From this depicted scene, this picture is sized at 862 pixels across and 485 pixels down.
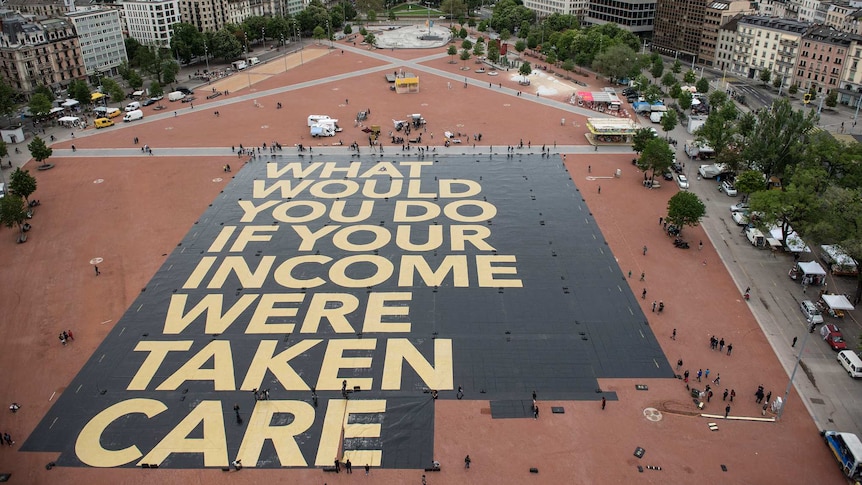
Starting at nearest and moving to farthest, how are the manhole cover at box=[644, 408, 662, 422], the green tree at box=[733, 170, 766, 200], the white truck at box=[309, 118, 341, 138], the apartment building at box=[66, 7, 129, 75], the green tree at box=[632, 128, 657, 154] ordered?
1. the manhole cover at box=[644, 408, 662, 422]
2. the green tree at box=[733, 170, 766, 200]
3. the green tree at box=[632, 128, 657, 154]
4. the white truck at box=[309, 118, 341, 138]
5. the apartment building at box=[66, 7, 129, 75]

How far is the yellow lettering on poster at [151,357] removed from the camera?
4753 cm

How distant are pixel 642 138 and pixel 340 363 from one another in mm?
58280

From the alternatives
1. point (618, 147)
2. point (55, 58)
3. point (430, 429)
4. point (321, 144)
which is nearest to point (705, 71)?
point (618, 147)

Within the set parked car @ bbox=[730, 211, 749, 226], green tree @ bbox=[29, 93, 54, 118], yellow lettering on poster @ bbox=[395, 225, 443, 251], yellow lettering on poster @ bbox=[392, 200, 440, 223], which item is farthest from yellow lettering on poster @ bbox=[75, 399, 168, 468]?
green tree @ bbox=[29, 93, 54, 118]

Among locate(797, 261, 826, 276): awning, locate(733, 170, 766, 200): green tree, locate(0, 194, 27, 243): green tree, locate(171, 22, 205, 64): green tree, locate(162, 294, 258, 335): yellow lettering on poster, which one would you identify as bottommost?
locate(162, 294, 258, 335): yellow lettering on poster

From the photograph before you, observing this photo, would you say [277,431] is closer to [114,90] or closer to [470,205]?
[470,205]

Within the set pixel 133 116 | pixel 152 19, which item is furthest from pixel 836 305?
pixel 152 19

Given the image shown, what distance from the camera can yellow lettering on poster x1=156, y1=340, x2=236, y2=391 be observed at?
4725 centimetres

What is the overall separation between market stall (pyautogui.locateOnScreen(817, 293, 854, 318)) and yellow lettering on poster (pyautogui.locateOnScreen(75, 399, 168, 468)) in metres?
56.1

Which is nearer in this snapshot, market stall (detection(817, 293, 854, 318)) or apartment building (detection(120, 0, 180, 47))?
market stall (detection(817, 293, 854, 318))

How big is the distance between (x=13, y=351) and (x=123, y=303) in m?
9.23

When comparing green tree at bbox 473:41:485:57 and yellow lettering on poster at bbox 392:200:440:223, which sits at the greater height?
green tree at bbox 473:41:485:57

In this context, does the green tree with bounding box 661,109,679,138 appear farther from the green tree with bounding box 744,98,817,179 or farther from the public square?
the green tree with bounding box 744,98,817,179

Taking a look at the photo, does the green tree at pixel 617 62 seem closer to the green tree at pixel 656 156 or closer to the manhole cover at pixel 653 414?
the green tree at pixel 656 156
